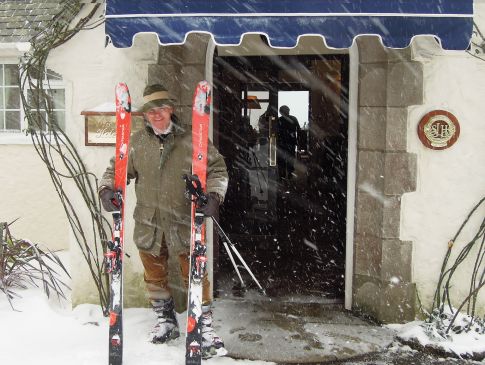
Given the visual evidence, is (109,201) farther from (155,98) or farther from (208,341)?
(208,341)

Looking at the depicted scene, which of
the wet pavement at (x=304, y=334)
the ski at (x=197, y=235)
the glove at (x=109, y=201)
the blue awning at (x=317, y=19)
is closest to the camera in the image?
the blue awning at (x=317, y=19)

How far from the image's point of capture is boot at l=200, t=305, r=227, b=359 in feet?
12.3

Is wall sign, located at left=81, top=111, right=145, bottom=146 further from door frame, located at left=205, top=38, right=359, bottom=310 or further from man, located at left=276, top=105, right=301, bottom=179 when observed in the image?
man, located at left=276, top=105, right=301, bottom=179

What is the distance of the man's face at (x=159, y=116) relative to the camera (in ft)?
12.3

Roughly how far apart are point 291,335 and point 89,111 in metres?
2.44

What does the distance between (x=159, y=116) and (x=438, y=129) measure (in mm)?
2200

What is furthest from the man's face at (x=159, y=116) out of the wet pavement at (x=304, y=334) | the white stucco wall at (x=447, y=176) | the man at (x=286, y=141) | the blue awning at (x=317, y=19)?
the man at (x=286, y=141)

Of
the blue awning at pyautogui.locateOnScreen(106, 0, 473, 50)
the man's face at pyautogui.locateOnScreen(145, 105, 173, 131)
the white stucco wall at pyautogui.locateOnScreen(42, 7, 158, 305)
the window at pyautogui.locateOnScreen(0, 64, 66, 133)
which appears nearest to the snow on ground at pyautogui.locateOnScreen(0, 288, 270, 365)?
the white stucco wall at pyautogui.locateOnScreen(42, 7, 158, 305)

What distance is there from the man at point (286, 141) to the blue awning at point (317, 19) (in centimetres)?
472

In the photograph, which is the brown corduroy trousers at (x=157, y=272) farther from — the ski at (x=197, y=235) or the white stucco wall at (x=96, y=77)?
the white stucco wall at (x=96, y=77)

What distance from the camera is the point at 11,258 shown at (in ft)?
16.5

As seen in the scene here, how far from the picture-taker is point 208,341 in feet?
12.4

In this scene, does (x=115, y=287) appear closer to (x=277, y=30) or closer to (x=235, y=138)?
(x=277, y=30)

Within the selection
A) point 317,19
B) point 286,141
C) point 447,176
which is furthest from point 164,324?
point 286,141
